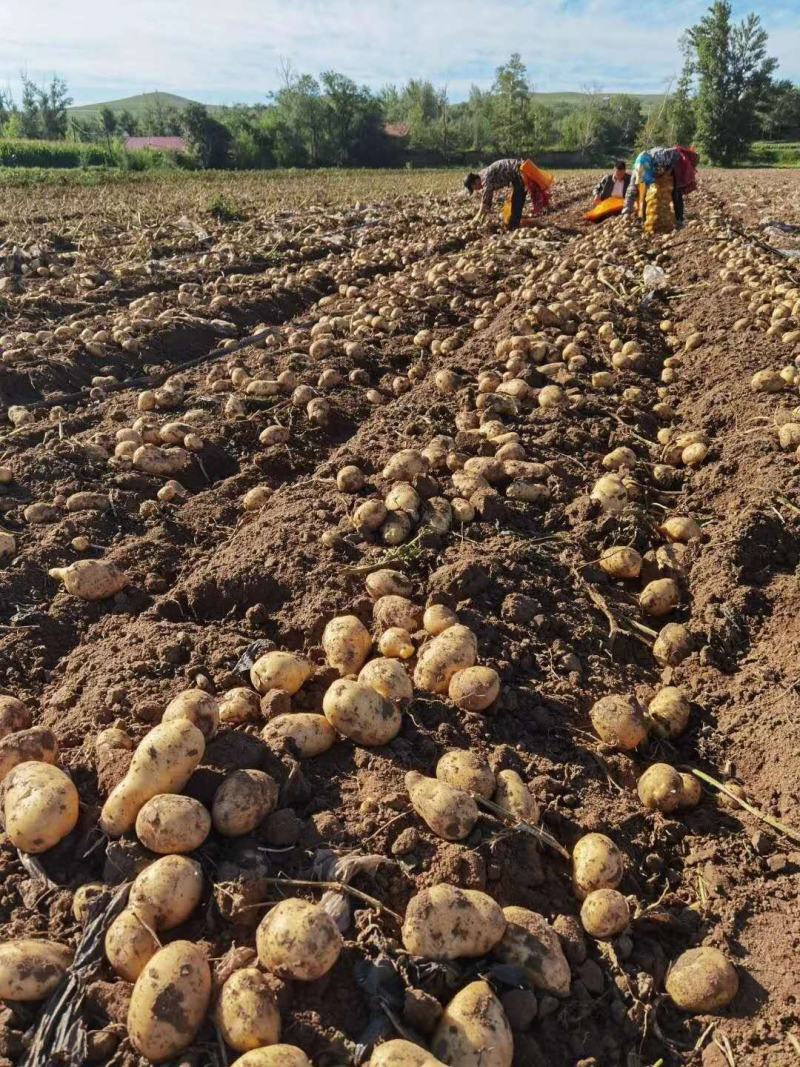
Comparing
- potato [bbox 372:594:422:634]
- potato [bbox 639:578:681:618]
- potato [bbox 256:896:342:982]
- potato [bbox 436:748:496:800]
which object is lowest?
potato [bbox 256:896:342:982]

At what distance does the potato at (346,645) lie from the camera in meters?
3.21

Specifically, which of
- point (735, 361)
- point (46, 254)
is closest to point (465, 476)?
point (735, 361)

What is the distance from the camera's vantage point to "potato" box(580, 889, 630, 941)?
228 cm

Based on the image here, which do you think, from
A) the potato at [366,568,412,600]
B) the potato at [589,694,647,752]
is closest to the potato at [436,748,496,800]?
the potato at [589,694,647,752]

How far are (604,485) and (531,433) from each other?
1014mm

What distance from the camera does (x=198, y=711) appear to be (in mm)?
2688

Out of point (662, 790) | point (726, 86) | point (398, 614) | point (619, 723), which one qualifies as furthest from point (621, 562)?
point (726, 86)

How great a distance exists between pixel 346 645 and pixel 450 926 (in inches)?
52.3

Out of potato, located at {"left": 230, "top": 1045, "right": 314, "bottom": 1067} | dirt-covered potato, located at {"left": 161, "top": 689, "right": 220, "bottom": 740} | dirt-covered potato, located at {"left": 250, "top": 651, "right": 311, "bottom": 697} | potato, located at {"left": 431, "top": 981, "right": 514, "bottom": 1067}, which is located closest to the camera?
potato, located at {"left": 230, "top": 1045, "right": 314, "bottom": 1067}

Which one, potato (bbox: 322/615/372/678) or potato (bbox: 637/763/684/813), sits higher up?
potato (bbox: 322/615/372/678)

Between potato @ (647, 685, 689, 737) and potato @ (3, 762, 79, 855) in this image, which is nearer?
potato @ (3, 762, 79, 855)

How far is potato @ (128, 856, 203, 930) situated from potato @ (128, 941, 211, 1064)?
18cm

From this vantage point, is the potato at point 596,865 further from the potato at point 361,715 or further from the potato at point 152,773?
the potato at point 152,773

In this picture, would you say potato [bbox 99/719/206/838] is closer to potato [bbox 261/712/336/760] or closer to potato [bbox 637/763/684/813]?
potato [bbox 261/712/336/760]
